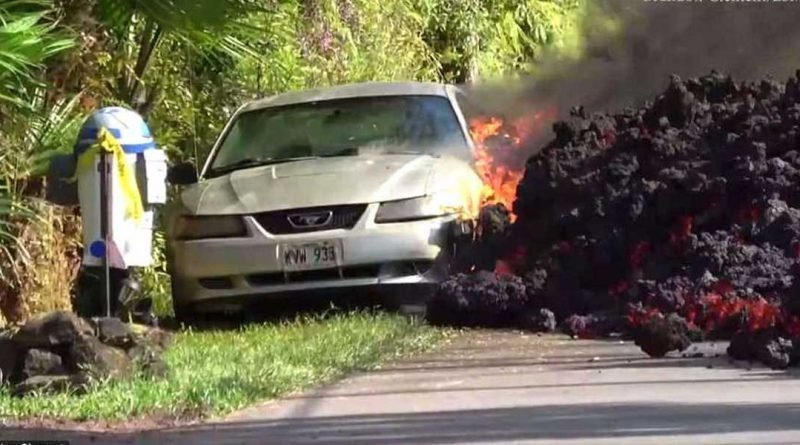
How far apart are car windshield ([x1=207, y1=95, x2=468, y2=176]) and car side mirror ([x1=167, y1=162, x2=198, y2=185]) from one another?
12.1 inches

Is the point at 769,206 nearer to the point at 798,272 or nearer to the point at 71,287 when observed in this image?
the point at 798,272

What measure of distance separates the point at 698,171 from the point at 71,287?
3664mm

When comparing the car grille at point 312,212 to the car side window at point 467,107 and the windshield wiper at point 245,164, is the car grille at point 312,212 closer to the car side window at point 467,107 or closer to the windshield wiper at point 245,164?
the windshield wiper at point 245,164

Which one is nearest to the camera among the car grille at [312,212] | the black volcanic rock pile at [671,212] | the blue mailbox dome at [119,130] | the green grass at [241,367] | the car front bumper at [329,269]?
the green grass at [241,367]

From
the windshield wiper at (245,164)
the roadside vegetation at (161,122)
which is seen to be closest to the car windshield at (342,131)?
the windshield wiper at (245,164)

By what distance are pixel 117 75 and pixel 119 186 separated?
10.7ft

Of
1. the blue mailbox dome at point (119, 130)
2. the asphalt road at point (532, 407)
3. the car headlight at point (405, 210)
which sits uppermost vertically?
the blue mailbox dome at point (119, 130)

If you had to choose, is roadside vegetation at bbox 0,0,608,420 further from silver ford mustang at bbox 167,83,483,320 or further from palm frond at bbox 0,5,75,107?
silver ford mustang at bbox 167,83,483,320

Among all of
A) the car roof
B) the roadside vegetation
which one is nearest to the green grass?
the roadside vegetation

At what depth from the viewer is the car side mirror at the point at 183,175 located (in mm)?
10148

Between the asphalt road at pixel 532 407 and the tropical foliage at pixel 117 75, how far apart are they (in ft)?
8.23

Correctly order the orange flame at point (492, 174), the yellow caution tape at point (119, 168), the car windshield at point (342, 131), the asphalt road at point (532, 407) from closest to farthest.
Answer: the asphalt road at point (532, 407), the yellow caution tape at point (119, 168), the orange flame at point (492, 174), the car windshield at point (342, 131)

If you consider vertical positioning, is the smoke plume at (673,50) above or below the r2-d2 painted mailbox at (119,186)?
above

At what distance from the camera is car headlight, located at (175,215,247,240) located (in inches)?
378
